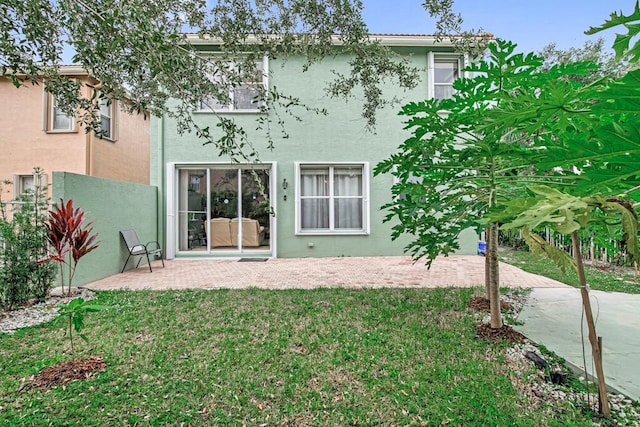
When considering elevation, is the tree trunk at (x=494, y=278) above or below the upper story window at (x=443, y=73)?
below

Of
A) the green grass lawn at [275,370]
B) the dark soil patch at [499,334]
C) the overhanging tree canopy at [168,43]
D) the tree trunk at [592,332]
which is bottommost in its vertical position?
the green grass lawn at [275,370]

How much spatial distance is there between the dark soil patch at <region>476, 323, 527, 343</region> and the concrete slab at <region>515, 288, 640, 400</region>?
0.20 meters

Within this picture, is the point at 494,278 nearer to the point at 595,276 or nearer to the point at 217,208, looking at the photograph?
the point at 595,276

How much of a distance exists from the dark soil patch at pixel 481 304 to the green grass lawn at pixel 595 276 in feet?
4.00

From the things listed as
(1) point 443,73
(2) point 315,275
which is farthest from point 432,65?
(2) point 315,275

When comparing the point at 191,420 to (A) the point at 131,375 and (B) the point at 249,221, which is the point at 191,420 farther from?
(B) the point at 249,221

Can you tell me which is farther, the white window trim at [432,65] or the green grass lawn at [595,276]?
the white window trim at [432,65]

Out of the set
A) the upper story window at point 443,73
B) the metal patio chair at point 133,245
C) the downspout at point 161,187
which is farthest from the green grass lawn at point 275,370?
the upper story window at point 443,73

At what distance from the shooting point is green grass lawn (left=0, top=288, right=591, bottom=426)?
8.31 ft

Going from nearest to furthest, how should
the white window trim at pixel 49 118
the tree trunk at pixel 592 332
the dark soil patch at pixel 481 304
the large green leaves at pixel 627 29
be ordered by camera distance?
the large green leaves at pixel 627 29, the tree trunk at pixel 592 332, the dark soil patch at pixel 481 304, the white window trim at pixel 49 118

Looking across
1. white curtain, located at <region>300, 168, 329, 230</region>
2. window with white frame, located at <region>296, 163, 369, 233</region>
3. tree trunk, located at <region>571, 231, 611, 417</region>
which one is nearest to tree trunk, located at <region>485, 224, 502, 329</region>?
tree trunk, located at <region>571, 231, 611, 417</region>

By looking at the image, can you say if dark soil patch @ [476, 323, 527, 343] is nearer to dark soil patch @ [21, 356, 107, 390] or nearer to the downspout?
dark soil patch @ [21, 356, 107, 390]

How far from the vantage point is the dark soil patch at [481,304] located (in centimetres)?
483

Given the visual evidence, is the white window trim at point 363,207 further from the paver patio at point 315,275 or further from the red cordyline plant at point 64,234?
the red cordyline plant at point 64,234
